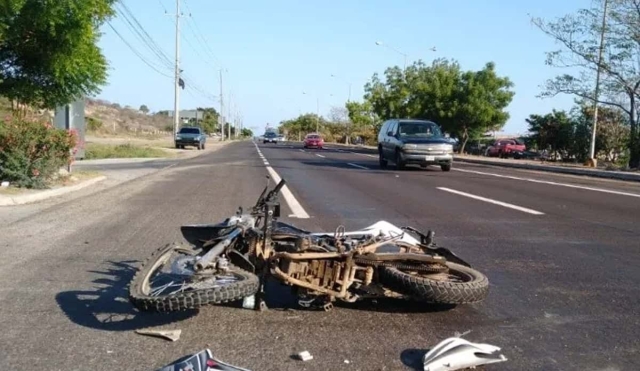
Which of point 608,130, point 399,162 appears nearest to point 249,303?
point 399,162

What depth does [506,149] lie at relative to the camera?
53.8m

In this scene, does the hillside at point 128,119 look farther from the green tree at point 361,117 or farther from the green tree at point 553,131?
the green tree at point 553,131

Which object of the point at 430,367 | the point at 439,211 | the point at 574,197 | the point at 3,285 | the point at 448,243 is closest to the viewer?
the point at 430,367

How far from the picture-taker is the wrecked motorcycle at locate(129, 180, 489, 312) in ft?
16.6

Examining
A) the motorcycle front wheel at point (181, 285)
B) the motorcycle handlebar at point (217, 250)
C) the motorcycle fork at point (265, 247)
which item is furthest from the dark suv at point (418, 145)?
the motorcycle front wheel at point (181, 285)

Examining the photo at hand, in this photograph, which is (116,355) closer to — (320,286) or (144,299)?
(144,299)

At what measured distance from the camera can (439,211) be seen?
1274 centimetres

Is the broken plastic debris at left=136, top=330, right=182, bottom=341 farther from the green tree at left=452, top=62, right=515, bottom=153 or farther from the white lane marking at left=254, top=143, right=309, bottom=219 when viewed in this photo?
the green tree at left=452, top=62, right=515, bottom=153

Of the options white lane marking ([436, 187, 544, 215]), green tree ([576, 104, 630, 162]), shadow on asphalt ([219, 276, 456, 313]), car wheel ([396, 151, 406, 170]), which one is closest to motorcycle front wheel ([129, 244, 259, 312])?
shadow on asphalt ([219, 276, 456, 313])

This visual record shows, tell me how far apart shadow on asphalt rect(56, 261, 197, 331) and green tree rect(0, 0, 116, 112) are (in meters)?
8.93

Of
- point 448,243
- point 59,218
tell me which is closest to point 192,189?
point 59,218

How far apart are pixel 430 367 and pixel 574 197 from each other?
13120 millimetres

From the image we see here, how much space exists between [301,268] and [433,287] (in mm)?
1021

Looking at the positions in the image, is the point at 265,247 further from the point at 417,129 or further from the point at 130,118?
the point at 130,118
